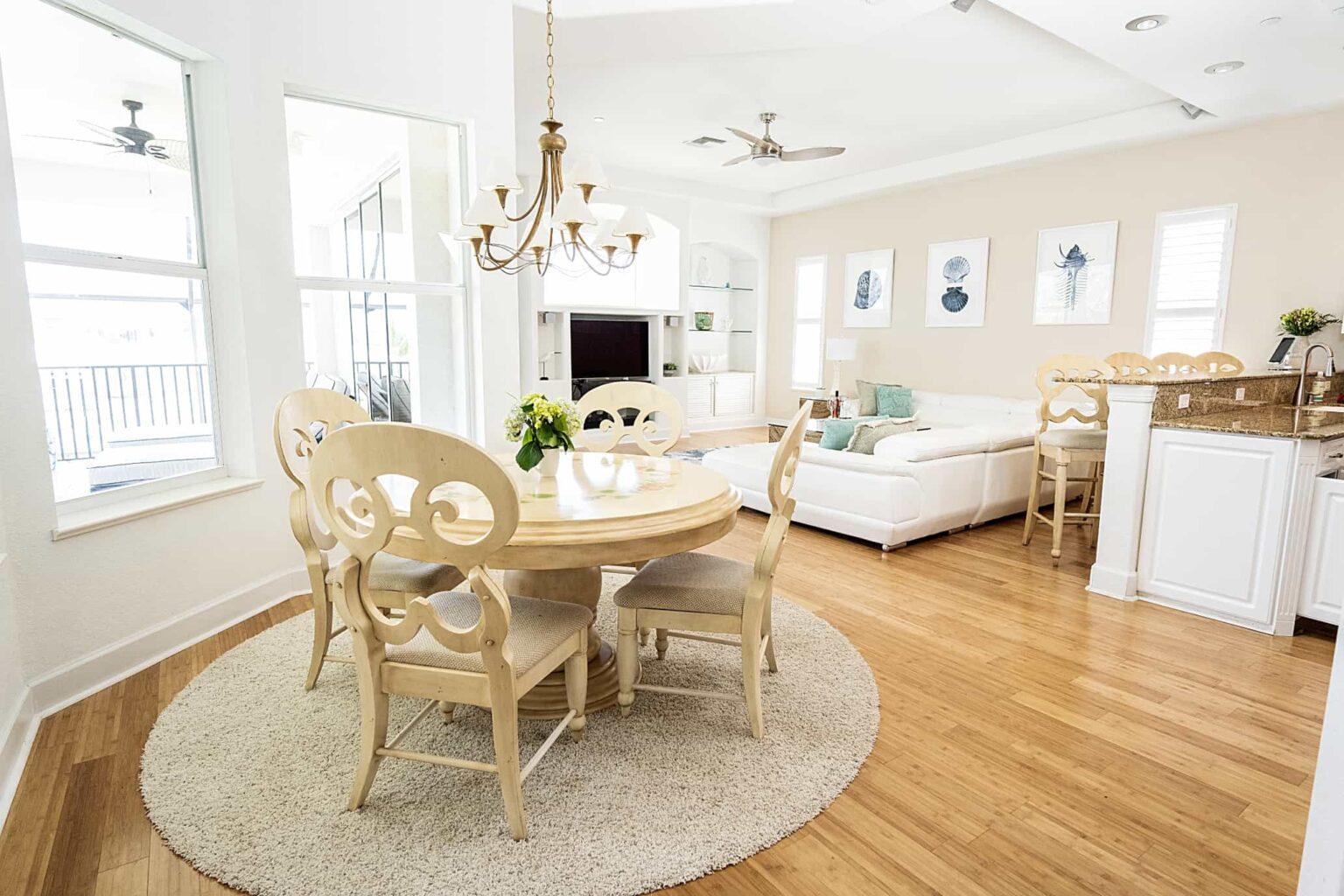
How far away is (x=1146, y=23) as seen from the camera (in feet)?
11.8

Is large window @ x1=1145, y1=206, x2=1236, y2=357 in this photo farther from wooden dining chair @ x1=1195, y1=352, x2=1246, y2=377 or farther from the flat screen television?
the flat screen television

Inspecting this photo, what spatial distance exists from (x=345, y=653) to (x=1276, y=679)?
11.5ft

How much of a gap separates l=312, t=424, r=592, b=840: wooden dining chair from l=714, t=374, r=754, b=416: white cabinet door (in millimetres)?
7331

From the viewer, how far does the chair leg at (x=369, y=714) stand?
170cm

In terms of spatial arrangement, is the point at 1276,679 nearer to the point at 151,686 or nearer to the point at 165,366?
the point at 151,686

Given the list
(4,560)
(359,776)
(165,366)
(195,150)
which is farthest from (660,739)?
(195,150)

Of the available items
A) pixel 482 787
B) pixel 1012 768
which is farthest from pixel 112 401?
pixel 1012 768

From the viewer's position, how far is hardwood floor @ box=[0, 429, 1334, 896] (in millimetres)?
1638

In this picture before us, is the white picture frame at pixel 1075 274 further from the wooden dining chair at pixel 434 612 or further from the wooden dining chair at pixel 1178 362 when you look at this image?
the wooden dining chair at pixel 434 612

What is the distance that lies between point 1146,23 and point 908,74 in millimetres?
1510

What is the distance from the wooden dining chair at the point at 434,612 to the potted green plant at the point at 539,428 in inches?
18.2

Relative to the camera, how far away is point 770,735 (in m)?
2.18

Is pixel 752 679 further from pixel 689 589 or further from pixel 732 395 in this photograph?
pixel 732 395

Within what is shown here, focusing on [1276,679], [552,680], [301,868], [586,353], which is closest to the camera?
[301,868]
